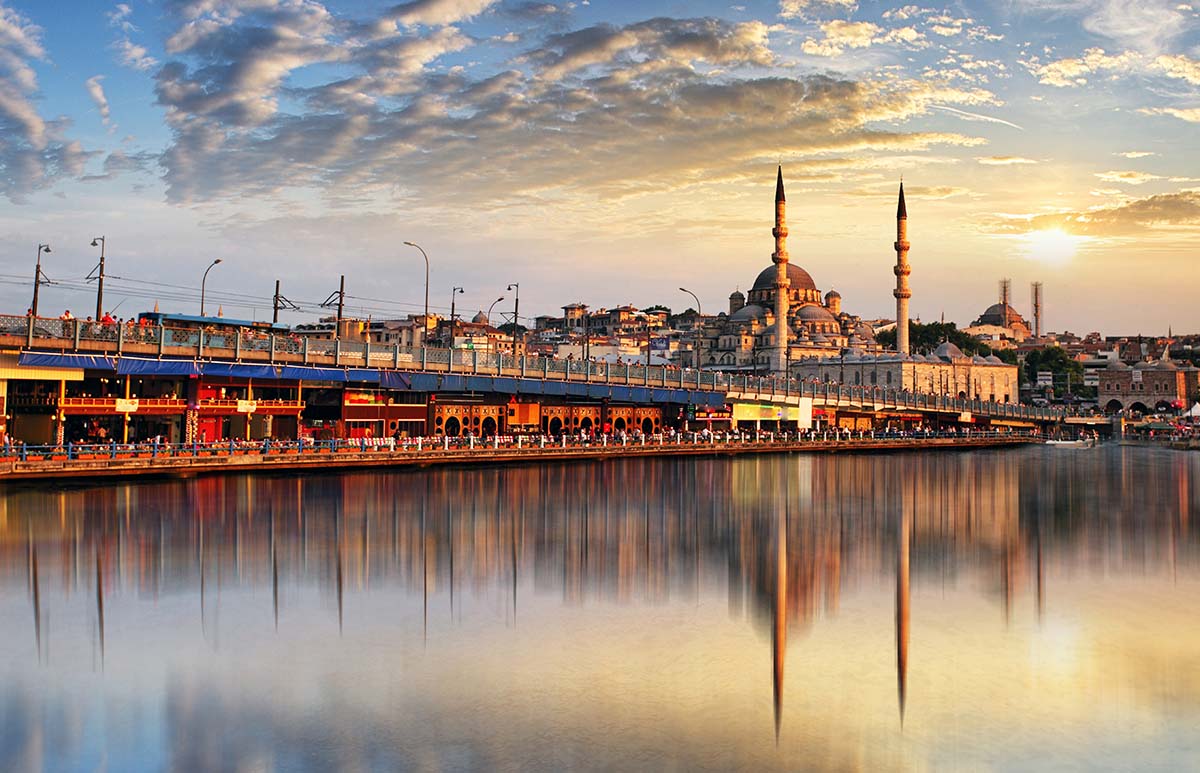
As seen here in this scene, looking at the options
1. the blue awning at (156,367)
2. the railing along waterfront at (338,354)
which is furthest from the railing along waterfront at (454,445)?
the railing along waterfront at (338,354)

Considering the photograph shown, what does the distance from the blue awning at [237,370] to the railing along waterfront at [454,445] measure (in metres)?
2.88

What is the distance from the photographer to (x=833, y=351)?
155 meters

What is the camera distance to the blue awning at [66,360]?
39250 mm

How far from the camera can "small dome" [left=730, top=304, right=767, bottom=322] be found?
160 meters

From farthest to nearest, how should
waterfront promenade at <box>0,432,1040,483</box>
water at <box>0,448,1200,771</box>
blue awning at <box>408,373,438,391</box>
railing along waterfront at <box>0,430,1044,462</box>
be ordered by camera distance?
blue awning at <box>408,373,438,391</box> → railing along waterfront at <box>0,430,1044,462</box> → waterfront promenade at <box>0,432,1040,483</box> → water at <box>0,448,1200,771</box>

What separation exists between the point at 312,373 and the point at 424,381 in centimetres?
634

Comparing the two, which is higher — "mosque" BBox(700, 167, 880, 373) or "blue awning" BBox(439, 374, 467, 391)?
"mosque" BBox(700, 167, 880, 373)

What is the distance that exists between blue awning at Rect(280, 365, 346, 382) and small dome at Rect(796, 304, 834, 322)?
118152 mm

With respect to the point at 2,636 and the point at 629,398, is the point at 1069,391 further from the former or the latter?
the point at 2,636

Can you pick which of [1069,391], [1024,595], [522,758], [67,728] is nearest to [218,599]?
[67,728]

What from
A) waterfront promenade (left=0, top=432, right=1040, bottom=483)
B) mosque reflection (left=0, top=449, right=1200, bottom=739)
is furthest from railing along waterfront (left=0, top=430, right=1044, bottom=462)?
mosque reflection (left=0, top=449, right=1200, bottom=739)

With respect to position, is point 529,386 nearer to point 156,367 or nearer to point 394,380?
Result: point 394,380

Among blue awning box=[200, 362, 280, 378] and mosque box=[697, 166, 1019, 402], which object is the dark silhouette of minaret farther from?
mosque box=[697, 166, 1019, 402]

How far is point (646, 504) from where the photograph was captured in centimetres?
3566
